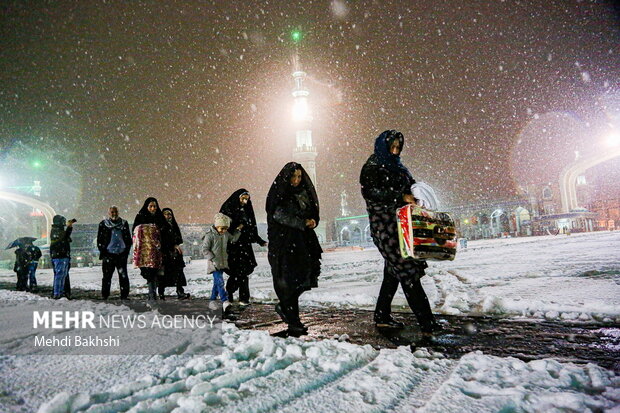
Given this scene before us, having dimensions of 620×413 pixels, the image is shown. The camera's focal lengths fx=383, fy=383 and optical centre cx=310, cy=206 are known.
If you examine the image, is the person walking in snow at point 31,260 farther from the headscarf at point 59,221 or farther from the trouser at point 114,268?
the trouser at point 114,268

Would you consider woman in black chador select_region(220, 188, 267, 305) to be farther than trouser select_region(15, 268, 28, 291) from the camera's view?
No

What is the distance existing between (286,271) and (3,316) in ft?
11.8

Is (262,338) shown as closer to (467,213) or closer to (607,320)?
(607,320)

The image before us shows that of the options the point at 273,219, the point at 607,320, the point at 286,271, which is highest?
the point at 273,219

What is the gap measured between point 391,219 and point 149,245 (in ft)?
14.4

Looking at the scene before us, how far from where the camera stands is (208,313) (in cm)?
485

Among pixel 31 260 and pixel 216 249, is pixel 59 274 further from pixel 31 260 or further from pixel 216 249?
pixel 31 260

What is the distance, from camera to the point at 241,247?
5.81 metres

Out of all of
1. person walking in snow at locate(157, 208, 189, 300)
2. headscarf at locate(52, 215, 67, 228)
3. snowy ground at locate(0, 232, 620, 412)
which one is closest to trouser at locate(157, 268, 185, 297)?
person walking in snow at locate(157, 208, 189, 300)

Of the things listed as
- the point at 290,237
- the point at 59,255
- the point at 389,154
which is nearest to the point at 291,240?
the point at 290,237

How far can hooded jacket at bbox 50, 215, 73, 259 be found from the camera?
298 inches

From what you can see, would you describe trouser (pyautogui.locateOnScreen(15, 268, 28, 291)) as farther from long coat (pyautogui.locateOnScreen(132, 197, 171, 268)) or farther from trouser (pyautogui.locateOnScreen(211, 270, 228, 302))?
trouser (pyautogui.locateOnScreen(211, 270, 228, 302))

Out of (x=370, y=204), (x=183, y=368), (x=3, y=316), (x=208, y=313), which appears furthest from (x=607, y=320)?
(x=3, y=316)

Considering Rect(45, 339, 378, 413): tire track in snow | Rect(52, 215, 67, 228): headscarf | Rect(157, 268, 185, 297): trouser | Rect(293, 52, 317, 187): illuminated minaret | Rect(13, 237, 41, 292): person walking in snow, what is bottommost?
Rect(45, 339, 378, 413): tire track in snow
